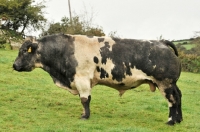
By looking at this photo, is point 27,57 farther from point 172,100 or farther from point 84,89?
point 172,100

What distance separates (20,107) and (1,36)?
2601cm

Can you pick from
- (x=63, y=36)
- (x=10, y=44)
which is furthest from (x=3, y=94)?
(x=10, y=44)

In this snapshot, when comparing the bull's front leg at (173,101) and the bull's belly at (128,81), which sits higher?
the bull's belly at (128,81)

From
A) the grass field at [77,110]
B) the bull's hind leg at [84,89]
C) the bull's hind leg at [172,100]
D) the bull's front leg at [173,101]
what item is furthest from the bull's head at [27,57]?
the bull's front leg at [173,101]

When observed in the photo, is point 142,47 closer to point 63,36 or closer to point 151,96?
point 63,36

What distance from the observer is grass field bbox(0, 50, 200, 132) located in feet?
30.2

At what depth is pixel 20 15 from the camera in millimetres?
43094

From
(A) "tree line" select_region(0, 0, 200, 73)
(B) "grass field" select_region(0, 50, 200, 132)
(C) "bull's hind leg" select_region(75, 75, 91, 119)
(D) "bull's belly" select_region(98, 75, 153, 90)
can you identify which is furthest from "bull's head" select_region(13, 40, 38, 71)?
(A) "tree line" select_region(0, 0, 200, 73)

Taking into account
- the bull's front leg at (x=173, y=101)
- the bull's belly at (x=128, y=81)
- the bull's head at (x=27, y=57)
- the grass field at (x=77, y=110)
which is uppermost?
the bull's head at (x=27, y=57)

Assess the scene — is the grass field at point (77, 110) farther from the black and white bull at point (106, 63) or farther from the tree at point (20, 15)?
the tree at point (20, 15)

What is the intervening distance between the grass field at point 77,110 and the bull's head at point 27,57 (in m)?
1.25

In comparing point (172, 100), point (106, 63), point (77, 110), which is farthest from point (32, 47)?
point (172, 100)

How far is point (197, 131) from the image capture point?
9.59 m

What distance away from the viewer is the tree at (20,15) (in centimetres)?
4128
